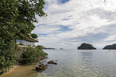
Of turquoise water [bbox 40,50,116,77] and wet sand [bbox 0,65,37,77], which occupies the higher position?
wet sand [bbox 0,65,37,77]

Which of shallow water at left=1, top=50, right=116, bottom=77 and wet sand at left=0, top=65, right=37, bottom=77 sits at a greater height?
wet sand at left=0, top=65, right=37, bottom=77

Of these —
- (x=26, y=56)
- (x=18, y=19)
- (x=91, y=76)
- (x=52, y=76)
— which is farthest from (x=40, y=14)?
(x=26, y=56)

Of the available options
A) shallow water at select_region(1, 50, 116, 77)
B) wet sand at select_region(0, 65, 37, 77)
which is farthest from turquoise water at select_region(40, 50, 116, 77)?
wet sand at select_region(0, 65, 37, 77)

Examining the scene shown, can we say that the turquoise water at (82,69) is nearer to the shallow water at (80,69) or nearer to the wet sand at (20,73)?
the shallow water at (80,69)

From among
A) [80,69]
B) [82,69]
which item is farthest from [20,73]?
[82,69]

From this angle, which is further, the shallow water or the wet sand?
the shallow water

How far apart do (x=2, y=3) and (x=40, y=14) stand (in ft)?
13.3

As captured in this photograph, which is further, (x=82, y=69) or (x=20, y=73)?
(x=82, y=69)

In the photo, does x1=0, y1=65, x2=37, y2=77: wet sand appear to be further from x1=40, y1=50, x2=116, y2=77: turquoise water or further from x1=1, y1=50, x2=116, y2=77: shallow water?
x1=40, y1=50, x2=116, y2=77: turquoise water

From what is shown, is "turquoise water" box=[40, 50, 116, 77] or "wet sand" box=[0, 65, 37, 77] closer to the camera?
"wet sand" box=[0, 65, 37, 77]

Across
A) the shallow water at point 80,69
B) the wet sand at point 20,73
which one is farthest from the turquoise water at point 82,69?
the wet sand at point 20,73

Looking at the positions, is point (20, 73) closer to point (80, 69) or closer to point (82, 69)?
point (80, 69)

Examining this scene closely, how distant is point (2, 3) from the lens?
5598 mm

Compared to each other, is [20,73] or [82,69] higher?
[20,73]
